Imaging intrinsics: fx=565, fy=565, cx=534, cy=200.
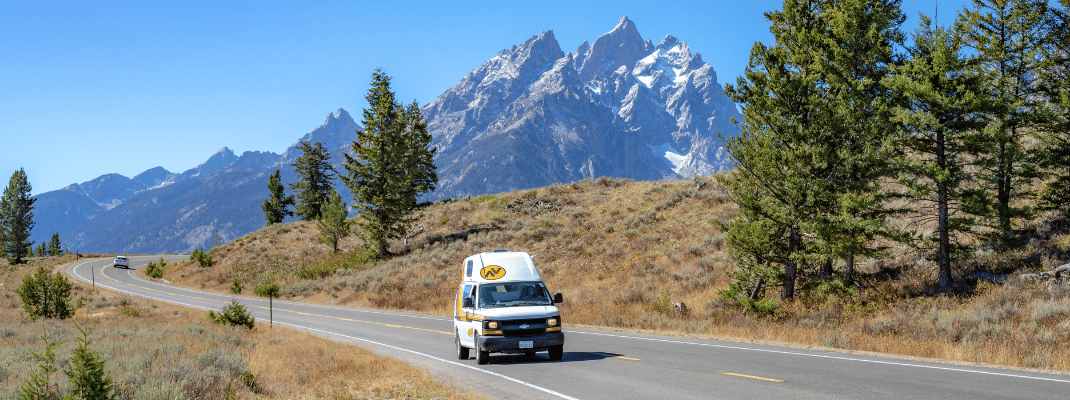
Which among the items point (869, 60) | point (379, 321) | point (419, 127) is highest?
point (419, 127)

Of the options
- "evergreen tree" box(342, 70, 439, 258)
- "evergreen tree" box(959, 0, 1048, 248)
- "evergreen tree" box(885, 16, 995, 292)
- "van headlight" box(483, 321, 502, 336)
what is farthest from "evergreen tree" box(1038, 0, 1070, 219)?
"evergreen tree" box(342, 70, 439, 258)

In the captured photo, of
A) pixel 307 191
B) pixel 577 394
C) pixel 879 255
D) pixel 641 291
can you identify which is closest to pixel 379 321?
pixel 641 291

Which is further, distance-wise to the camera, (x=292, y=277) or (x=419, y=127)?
(x=419, y=127)

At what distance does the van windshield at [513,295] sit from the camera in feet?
42.8

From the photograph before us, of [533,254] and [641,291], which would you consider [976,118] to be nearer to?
[641,291]

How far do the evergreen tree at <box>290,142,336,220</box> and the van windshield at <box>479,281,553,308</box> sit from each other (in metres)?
60.6

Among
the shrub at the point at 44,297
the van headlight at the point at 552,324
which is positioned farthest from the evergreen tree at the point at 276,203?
the van headlight at the point at 552,324

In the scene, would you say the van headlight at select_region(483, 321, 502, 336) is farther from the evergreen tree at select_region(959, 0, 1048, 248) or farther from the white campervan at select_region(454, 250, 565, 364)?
the evergreen tree at select_region(959, 0, 1048, 248)

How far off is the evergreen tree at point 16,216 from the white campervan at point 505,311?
11027 cm

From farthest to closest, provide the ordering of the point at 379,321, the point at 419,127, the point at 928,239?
the point at 419,127
the point at 379,321
the point at 928,239

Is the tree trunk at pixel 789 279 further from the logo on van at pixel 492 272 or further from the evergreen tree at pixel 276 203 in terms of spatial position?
the evergreen tree at pixel 276 203

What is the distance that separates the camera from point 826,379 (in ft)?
31.7

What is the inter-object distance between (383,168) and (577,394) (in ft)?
122

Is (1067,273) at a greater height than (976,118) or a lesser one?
lesser
